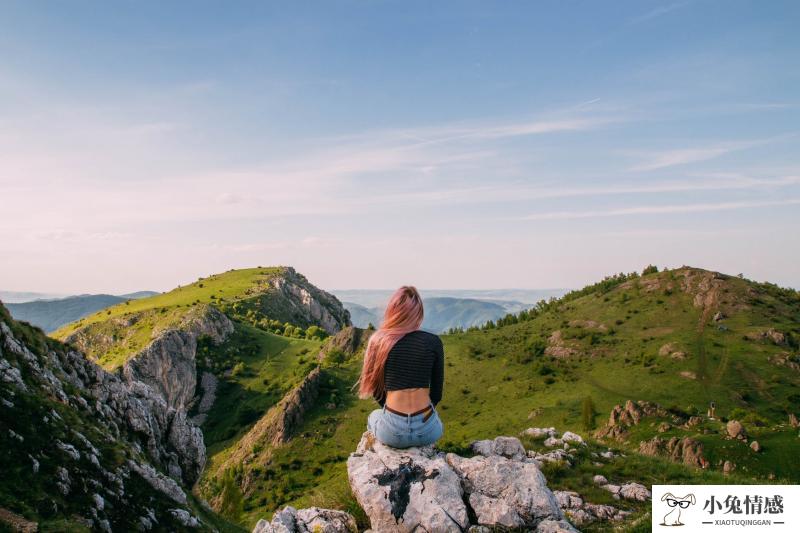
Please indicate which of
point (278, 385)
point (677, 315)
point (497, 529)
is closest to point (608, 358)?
point (677, 315)

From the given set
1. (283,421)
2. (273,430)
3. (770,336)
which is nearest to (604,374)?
(770,336)

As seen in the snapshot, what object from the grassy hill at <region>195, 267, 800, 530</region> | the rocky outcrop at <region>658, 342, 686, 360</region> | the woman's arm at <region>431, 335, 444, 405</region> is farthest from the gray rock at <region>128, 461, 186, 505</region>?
the rocky outcrop at <region>658, 342, 686, 360</region>

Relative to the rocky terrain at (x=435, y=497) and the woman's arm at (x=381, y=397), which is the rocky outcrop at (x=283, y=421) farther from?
the woman's arm at (x=381, y=397)

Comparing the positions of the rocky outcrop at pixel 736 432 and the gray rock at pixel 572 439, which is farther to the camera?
the rocky outcrop at pixel 736 432

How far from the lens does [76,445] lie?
1788 centimetres

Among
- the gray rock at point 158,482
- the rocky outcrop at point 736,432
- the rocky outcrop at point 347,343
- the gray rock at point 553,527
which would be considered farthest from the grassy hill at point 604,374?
the gray rock at point 158,482

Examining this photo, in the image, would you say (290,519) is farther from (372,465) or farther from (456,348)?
(456,348)

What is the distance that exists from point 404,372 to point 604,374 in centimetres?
9734

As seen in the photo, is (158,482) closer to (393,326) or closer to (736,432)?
(393,326)

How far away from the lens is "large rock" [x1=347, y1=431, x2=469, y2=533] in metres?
11.7

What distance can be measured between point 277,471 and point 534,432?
76241mm

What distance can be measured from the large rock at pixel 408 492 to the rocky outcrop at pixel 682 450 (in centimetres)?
2285

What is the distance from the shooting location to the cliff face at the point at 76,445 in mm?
14859

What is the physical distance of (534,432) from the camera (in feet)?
84.7
